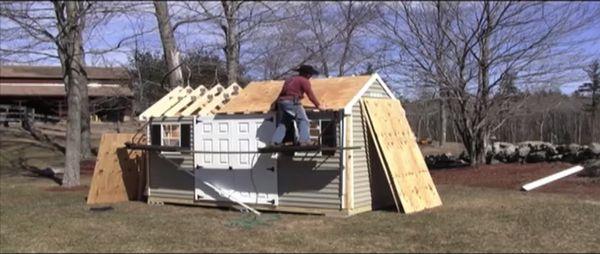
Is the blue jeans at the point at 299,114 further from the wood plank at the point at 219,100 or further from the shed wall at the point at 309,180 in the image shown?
the wood plank at the point at 219,100

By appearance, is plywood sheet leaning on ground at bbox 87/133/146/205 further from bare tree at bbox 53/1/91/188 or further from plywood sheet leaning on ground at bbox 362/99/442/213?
plywood sheet leaning on ground at bbox 362/99/442/213

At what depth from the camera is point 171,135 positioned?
14.3 meters

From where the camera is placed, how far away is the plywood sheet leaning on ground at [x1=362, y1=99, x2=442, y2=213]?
12406mm

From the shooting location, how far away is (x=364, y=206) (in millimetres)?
12578

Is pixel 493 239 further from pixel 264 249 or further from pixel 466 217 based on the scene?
pixel 264 249

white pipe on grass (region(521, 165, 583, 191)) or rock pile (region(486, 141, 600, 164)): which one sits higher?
rock pile (region(486, 141, 600, 164))

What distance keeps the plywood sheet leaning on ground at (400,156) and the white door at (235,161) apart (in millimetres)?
1874

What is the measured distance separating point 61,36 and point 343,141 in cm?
896

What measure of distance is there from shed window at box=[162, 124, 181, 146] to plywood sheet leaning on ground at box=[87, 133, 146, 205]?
1.08m

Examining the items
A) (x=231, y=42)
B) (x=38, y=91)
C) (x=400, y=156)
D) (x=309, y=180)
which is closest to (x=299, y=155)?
(x=309, y=180)

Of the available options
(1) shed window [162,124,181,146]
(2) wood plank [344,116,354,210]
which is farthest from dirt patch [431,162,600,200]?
(1) shed window [162,124,181,146]

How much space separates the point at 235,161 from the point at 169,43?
8370 mm

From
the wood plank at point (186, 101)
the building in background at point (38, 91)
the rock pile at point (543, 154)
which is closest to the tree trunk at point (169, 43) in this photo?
the wood plank at point (186, 101)

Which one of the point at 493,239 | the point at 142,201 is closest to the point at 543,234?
the point at 493,239
